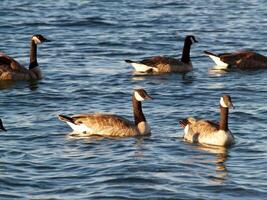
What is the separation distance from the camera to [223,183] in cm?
1767

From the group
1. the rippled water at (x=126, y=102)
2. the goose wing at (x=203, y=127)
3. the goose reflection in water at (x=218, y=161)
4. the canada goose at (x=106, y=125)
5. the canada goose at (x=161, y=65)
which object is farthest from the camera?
the canada goose at (x=161, y=65)

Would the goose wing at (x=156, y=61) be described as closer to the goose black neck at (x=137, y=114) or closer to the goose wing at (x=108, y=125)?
the goose black neck at (x=137, y=114)

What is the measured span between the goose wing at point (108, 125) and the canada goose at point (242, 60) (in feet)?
31.9

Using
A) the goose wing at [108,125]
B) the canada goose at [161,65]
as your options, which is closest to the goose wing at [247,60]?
the canada goose at [161,65]

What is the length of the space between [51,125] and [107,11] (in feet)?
70.2

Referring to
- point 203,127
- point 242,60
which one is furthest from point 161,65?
point 203,127

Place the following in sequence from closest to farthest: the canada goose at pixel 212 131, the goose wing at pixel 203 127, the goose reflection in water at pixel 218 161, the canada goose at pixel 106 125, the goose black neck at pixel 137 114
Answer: the goose reflection in water at pixel 218 161
the canada goose at pixel 212 131
the goose wing at pixel 203 127
the canada goose at pixel 106 125
the goose black neck at pixel 137 114

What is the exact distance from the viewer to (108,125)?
2147cm

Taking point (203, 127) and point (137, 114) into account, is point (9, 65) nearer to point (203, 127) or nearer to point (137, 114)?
point (137, 114)

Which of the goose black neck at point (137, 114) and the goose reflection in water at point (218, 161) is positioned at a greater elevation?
the goose black neck at point (137, 114)

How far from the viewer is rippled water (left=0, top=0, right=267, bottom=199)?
58.0 feet

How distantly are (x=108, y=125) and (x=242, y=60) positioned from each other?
10.4 m

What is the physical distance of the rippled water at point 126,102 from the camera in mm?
17688

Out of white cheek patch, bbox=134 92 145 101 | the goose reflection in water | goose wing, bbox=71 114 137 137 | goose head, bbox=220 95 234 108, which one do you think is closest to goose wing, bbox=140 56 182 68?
white cheek patch, bbox=134 92 145 101
